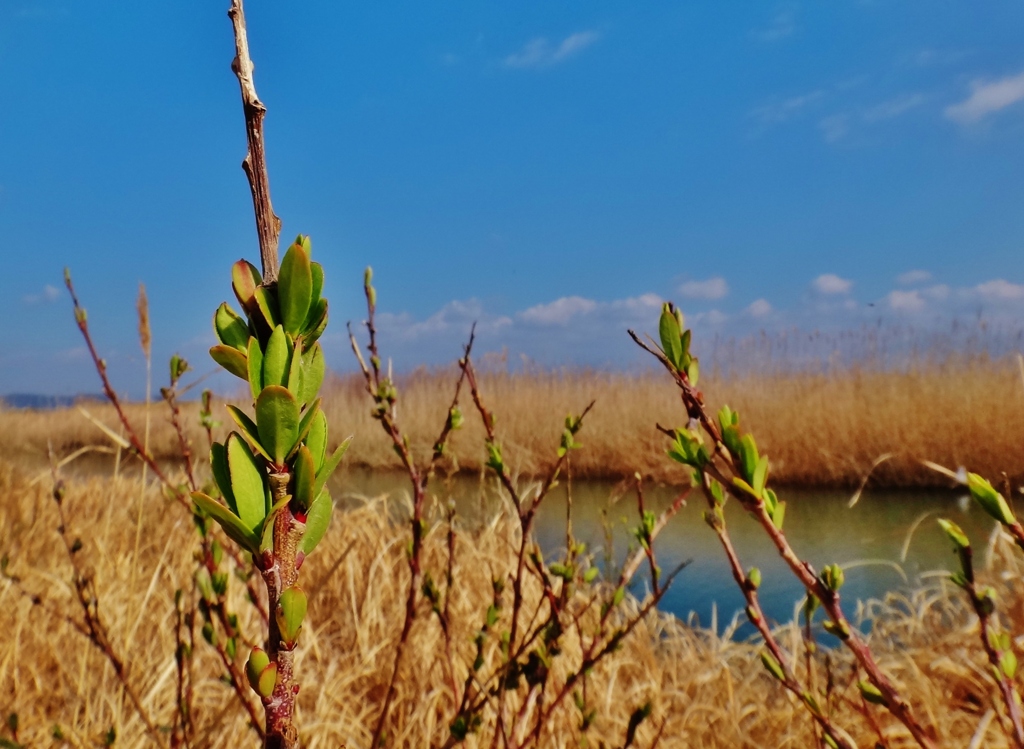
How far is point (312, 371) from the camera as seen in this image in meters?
0.35

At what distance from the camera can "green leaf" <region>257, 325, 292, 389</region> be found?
308 millimetres

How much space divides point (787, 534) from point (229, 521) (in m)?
5.14

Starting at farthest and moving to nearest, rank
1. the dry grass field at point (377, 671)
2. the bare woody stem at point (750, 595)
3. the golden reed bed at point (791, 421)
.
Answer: the golden reed bed at point (791, 421) < the dry grass field at point (377, 671) < the bare woody stem at point (750, 595)

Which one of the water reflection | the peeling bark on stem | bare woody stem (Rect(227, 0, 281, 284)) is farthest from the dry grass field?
bare woody stem (Rect(227, 0, 281, 284))

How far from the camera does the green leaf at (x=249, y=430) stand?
32 cm

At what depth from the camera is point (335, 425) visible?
9.91m

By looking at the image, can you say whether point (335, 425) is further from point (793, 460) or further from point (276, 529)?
point (276, 529)

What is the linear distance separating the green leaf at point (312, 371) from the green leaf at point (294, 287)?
0.08 feet

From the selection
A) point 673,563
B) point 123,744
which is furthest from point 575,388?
point 123,744

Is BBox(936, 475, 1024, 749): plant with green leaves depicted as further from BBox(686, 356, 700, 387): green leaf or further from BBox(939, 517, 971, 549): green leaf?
BBox(686, 356, 700, 387): green leaf

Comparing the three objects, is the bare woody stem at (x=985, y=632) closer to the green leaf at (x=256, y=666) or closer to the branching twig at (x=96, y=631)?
the green leaf at (x=256, y=666)

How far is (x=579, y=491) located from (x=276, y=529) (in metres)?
6.76

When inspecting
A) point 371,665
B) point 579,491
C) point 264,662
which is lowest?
point 579,491

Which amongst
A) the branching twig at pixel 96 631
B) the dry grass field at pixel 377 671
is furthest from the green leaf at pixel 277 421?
the dry grass field at pixel 377 671
